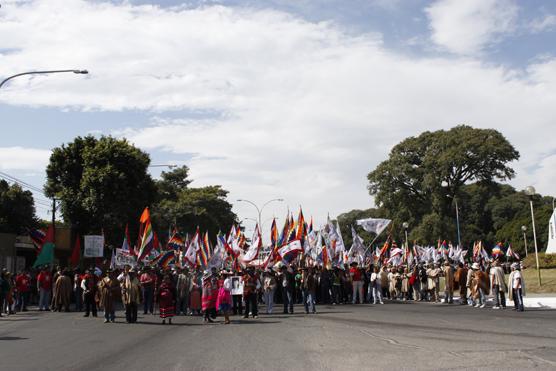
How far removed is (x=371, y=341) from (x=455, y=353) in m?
2.39

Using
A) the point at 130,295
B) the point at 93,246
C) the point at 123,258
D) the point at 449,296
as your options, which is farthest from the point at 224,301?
the point at 93,246

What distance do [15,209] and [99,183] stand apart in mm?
22708

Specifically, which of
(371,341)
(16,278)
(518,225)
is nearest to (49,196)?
(16,278)

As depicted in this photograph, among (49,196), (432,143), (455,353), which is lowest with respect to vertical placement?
(455,353)

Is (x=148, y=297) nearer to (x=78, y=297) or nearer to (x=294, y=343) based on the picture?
(x=78, y=297)

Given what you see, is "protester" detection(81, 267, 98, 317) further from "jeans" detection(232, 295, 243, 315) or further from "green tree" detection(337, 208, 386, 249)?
"green tree" detection(337, 208, 386, 249)

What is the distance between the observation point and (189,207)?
7894cm

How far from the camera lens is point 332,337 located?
44.6 feet

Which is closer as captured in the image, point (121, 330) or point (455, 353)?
point (455, 353)

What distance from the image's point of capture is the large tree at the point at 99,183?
1550 inches

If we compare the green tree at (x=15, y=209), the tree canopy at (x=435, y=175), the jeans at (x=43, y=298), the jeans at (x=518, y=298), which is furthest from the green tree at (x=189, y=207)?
the jeans at (x=518, y=298)

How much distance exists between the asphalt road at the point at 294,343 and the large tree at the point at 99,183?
2044cm

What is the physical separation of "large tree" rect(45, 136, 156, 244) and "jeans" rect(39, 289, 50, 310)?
1428cm

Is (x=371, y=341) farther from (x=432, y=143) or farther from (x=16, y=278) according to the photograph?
(x=432, y=143)
